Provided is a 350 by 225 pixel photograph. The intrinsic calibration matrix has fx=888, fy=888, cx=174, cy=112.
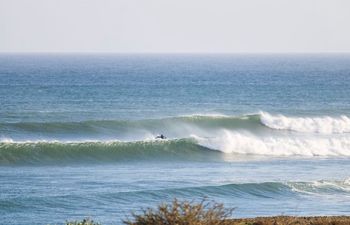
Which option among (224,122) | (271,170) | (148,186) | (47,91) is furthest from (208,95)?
(148,186)

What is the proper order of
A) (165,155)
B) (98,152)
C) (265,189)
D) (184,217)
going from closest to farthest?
(184,217)
(265,189)
(165,155)
(98,152)

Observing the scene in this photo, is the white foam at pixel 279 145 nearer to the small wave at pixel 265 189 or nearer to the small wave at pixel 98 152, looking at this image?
the small wave at pixel 98 152

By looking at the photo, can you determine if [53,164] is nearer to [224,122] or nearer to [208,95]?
[224,122]

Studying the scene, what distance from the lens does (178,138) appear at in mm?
41906

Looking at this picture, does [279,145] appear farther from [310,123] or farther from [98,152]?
[310,123]

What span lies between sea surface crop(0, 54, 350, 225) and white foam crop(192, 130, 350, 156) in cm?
5

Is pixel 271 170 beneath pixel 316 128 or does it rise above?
beneath

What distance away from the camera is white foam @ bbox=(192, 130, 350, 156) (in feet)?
130

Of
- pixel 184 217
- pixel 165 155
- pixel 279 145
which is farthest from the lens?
pixel 279 145

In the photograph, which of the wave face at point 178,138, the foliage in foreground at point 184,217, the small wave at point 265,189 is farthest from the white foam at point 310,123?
the foliage in foreground at point 184,217

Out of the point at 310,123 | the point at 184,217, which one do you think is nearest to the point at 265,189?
the point at 184,217

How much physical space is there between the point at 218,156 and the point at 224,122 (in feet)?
38.2

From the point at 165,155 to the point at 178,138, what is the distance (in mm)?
3304

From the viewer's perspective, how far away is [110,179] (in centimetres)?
3061
